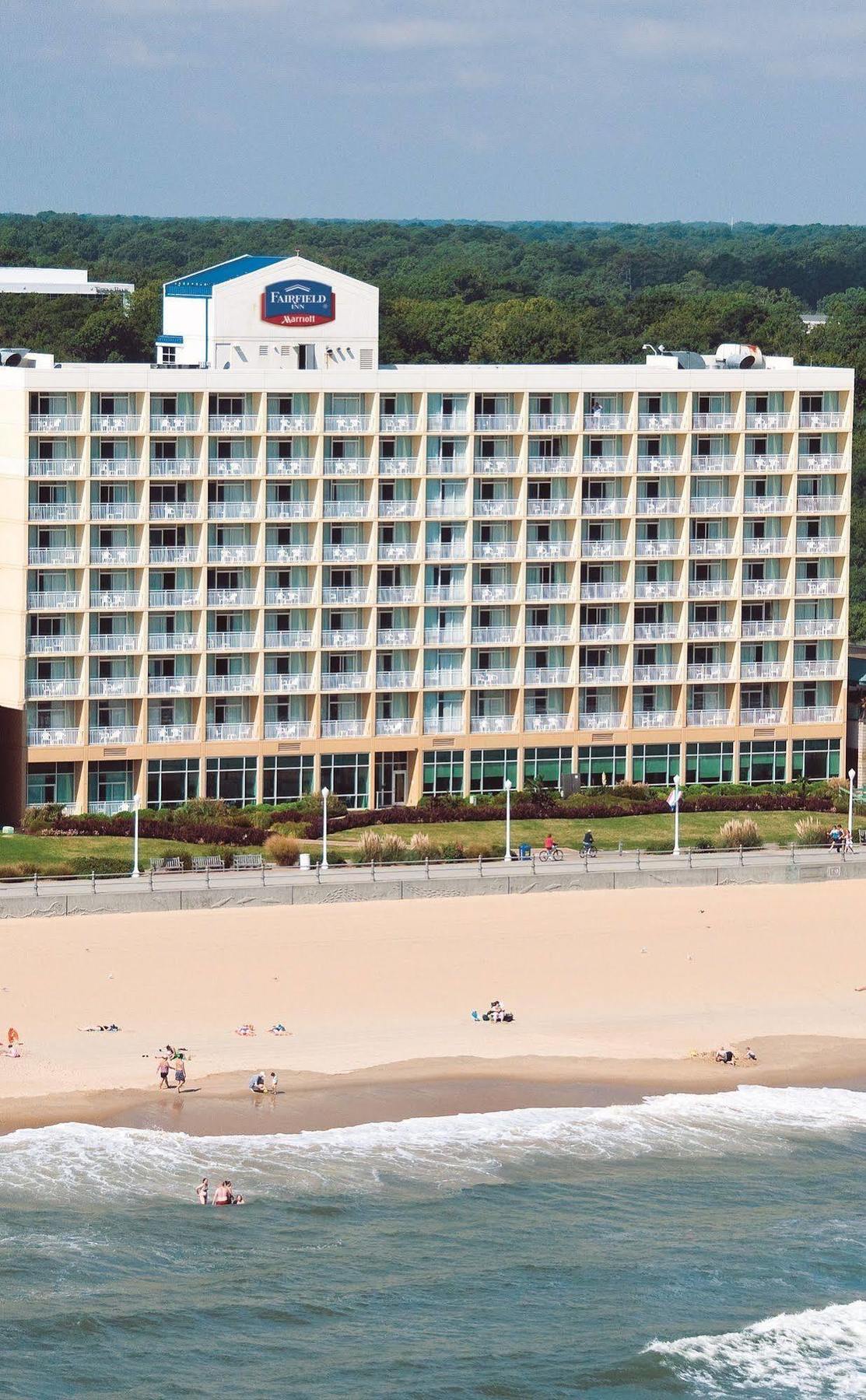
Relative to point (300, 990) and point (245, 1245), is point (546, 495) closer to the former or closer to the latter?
point (300, 990)

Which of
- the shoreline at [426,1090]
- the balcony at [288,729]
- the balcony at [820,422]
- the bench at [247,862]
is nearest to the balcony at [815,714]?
the balcony at [820,422]

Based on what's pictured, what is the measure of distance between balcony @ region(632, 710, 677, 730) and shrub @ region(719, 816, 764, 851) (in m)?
10.9

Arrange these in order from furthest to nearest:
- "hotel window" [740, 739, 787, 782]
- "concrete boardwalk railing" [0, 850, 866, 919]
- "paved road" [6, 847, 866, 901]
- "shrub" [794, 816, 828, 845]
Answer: "hotel window" [740, 739, 787, 782] → "shrub" [794, 816, 828, 845] → "paved road" [6, 847, 866, 901] → "concrete boardwalk railing" [0, 850, 866, 919]

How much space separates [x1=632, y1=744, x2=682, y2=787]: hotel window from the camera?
322 ft

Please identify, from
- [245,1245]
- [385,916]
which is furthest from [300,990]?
[245,1245]

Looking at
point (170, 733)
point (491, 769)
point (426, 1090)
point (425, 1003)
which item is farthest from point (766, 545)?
point (426, 1090)

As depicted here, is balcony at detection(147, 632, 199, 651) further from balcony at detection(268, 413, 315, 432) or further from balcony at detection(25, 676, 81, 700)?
balcony at detection(268, 413, 315, 432)

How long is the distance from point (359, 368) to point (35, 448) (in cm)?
1256

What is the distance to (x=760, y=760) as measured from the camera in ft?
327

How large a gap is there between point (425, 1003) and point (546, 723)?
2827cm

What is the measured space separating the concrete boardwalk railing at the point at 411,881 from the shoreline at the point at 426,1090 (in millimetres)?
12808

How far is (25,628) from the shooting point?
8950 cm

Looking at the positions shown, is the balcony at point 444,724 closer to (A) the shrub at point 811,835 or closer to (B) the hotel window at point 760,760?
(B) the hotel window at point 760,760

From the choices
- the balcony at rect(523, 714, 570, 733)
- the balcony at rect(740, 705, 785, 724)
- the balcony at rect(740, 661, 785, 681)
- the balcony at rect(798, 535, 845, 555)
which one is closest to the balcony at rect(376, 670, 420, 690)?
the balcony at rect(523, 714, 570, 733)
